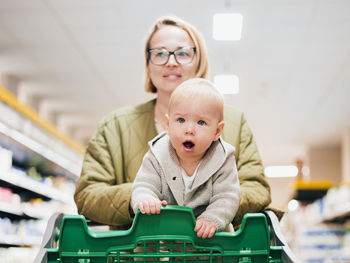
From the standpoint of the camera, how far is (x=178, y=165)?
1.37 m

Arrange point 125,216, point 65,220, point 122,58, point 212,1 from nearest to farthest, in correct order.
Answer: point 65,220
point 125,216
point 212,1
point 122,58

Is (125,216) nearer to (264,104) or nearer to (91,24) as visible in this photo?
(91,24)

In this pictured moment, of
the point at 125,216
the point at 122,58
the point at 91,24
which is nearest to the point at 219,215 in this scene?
the point at 125,216

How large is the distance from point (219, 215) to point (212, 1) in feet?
14.2

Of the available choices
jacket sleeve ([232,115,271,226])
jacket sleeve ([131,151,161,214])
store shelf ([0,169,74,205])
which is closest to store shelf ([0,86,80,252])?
store shelf ([0,169,74,205])

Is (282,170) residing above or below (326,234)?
above

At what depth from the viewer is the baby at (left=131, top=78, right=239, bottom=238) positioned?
1.29 m

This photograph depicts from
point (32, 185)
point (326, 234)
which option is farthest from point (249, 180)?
point (326, 234)

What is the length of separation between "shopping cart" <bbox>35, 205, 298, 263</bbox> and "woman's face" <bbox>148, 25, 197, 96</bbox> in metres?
0.74

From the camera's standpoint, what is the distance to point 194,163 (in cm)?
138

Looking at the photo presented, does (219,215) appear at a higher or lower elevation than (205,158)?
lower

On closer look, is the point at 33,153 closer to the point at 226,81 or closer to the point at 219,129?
the point at 226,81

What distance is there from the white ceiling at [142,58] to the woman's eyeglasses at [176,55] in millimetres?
3610

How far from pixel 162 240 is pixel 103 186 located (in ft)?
1.65
